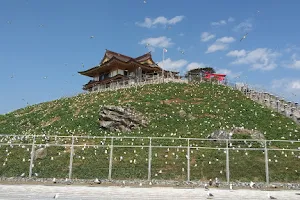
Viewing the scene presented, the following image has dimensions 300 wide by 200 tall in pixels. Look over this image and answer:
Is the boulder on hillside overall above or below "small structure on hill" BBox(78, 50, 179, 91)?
below

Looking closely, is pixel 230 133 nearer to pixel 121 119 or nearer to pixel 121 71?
pixel 121 119

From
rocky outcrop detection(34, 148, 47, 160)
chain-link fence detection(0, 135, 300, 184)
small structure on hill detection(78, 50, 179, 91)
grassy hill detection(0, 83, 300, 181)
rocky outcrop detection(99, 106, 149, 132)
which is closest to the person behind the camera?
chain-link fence detection(0, 135, 300, 184)

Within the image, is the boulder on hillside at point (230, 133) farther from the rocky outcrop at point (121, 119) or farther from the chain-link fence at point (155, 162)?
the rocky outcrop at point (121, 119)

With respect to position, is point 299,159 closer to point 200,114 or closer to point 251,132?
point 251,132

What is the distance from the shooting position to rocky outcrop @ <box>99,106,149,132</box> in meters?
27.8

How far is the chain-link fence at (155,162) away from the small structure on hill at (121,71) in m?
28.8

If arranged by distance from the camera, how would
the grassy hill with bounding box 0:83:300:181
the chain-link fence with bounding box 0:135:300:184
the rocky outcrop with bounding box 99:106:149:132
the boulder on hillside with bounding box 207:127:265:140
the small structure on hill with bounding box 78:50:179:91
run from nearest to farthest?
the chain-link fence with bounding box 0:135:300:184 < the grassy hill with bounding box 0:83:300:181 < the boulder on hillside with bounding box 207:127:265:140 < the rocky outcrop with bounding box 99:106:149:132 < the small structure on hill with bounding box 78:50:179:91

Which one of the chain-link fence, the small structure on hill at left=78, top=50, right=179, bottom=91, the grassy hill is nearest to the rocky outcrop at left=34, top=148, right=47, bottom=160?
the chain-link fence

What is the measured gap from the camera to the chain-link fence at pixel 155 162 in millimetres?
17031

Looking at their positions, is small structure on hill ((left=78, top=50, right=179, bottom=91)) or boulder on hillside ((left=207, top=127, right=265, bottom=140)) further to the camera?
small structure on hill ((left=78, top=50, right=179, bottom=91))

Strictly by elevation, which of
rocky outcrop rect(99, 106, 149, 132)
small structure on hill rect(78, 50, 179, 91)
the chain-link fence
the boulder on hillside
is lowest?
the chain-link fence

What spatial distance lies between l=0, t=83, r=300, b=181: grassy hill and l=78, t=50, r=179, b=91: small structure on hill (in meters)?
9.85

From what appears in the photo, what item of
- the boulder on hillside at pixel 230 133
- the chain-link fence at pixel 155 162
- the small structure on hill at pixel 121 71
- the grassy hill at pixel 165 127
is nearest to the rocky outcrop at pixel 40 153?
the chain-link fence at pixel 155 162

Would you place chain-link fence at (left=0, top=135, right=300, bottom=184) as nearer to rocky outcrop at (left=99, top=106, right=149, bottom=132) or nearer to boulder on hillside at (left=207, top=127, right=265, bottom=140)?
boulder on hillside at (left=207, top=127, right=265, bottom=140)
